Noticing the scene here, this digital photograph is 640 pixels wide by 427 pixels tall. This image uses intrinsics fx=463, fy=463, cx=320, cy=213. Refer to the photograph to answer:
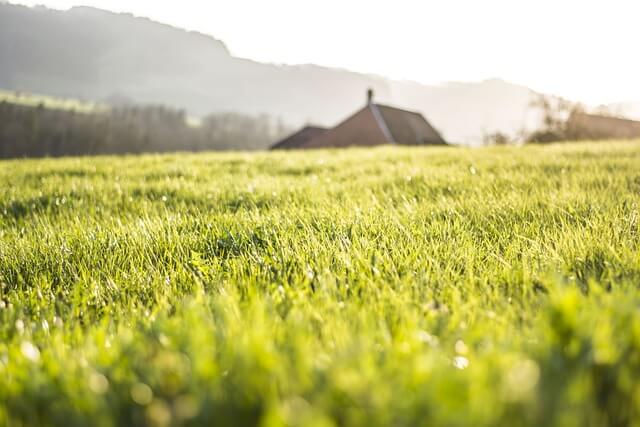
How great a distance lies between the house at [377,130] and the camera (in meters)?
43.1

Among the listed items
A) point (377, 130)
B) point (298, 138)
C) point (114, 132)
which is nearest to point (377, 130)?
point (377, 130)

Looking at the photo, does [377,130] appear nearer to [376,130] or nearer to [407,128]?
[376,130]

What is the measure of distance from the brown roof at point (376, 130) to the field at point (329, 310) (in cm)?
3862

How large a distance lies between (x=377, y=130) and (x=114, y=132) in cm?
7756

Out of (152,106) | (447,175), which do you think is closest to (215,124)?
(152,106)

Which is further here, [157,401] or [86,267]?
[86,267]

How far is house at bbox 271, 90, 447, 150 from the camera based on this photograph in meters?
43.1

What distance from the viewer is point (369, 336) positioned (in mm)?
1461

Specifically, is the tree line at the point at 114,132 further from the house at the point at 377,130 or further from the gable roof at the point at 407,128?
the gable roof at the point at 407,128

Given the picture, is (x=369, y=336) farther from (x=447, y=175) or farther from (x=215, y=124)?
(x=215, y=124)

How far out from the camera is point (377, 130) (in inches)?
1702

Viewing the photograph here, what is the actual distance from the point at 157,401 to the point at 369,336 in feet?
2.18

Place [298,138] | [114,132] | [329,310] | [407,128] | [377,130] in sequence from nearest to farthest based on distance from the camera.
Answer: [329,310] < [377,130] < [407,128] < [298,138] < [114,132]

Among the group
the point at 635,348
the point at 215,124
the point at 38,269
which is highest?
the point at 215,124
